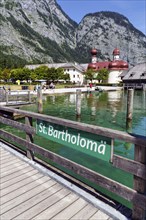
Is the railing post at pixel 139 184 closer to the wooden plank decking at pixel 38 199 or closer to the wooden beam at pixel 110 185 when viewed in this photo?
the wooden beam at pixel 110 185

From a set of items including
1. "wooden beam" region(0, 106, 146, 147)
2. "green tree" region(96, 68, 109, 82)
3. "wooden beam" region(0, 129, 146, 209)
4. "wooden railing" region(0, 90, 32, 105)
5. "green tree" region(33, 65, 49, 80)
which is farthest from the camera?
"green tree" region(96, 68, 109, 82)

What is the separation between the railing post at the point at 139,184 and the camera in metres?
3.37

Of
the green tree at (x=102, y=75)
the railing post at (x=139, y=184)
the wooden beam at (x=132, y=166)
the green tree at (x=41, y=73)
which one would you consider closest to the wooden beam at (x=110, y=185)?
the railing post at (x=139, y=184)

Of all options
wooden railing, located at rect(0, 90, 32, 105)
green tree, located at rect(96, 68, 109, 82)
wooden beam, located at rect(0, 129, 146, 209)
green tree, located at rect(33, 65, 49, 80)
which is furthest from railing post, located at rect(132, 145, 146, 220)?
green tree, located at rect(96, 68, 109, 82)

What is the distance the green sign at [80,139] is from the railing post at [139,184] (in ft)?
1.63

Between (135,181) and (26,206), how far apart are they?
192 cm

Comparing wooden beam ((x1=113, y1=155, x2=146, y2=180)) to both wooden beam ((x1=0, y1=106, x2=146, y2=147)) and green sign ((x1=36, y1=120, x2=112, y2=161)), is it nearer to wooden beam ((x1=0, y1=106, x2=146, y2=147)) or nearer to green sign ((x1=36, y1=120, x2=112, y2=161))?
green sign ((x1=36, y1=120, x2=112, y2=161))

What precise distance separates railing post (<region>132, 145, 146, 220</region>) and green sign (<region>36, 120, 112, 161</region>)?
0.50 metres

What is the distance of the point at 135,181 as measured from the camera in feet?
11.6

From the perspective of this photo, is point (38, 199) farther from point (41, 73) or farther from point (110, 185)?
point (41, 73)

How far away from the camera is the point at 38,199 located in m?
4.23

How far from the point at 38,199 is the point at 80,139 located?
134cm

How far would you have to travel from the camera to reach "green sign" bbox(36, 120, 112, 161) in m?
3.85

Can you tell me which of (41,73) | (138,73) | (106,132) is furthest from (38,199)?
(41,73)
